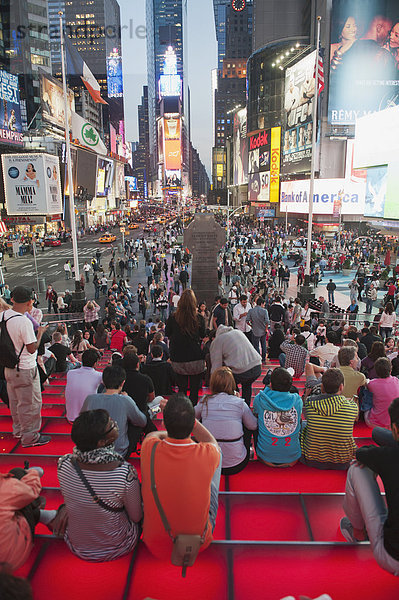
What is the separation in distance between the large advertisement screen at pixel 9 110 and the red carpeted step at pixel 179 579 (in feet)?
169

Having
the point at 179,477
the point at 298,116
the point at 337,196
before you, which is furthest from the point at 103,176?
the point at 179,477

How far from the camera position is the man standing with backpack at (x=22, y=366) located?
14.8ft

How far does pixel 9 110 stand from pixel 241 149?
181 feet

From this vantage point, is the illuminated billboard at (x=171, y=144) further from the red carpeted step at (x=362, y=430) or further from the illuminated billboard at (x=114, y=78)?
the red carpeted step at (x=362, y=430)

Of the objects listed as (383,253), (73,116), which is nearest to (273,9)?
(383,253)

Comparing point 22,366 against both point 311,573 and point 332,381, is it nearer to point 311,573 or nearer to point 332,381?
point 332,381

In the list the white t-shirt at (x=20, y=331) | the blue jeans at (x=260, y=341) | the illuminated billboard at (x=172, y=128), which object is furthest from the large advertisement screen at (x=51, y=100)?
the illuminated billboard at (x=172, y=128)

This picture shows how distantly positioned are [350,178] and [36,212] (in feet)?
119

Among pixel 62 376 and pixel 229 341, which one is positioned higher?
pixel 229 341

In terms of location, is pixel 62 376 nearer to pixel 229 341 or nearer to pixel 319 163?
pixel 229 341

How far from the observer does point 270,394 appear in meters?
4.12

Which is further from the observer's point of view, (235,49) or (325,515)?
(235,49)

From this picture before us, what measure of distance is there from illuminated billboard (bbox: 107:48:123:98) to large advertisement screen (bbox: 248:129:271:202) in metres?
95.9

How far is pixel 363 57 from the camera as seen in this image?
4988cm
